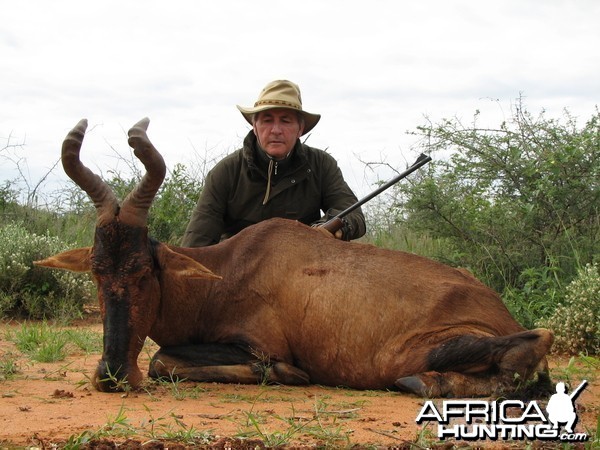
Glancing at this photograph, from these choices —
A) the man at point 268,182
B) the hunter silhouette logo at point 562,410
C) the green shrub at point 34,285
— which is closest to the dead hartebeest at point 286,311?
the hunter silhouette logo at point 562,410

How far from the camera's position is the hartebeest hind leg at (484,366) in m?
5.31

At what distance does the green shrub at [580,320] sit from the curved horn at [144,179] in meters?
4.02

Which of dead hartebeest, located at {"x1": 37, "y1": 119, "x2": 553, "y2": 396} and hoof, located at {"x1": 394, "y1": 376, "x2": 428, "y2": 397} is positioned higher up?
dead hartebeest, located at {"x1": 37, "y1": 119, "x2": 553, "y2": 396}

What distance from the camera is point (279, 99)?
25.4ft

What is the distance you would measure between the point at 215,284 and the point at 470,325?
1847 millimetres

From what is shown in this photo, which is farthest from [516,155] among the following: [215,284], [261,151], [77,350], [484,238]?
[77,350]

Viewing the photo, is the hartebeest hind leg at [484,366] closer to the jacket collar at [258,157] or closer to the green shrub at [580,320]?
the green shrub at [580,320]

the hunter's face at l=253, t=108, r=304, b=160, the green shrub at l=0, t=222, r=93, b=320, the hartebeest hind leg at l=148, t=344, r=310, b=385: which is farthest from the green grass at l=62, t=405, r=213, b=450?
the green shrub at l=0, t=222, r=93, b=320

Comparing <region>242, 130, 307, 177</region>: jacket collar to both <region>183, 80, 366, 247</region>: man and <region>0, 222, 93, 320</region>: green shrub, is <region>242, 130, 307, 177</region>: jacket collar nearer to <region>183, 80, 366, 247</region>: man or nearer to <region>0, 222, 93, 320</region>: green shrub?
<region>183, 80, 366, 247</region>: man

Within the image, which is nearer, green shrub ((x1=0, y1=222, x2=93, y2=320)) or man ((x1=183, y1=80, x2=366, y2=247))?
man ((x1=183, y1=80, x2=366, y2=247))

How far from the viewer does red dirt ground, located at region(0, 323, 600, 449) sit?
4.01 metres

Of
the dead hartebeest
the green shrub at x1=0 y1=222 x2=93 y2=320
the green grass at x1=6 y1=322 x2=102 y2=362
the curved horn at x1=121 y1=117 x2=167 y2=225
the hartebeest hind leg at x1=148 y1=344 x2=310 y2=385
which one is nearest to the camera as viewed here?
the dead hartebeest

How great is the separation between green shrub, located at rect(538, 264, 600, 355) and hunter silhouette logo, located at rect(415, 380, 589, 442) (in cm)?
286

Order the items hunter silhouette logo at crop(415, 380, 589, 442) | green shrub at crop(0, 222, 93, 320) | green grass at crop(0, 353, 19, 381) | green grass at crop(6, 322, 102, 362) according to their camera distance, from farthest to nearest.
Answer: green shrub at crop(0, 222, 93, 320), green grass at crop(6, 322, 102, 362), green grass at crop(0, 353, 19, 381), hunter silhouette logo at crop(415, 380, 589, 442)
